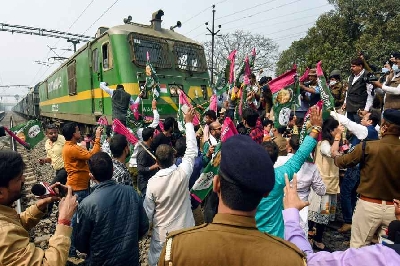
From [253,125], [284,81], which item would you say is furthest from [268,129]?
[284,81]

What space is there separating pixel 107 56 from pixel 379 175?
271 inches

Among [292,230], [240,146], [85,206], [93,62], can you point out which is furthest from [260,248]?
[93,62]

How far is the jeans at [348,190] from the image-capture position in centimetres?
473

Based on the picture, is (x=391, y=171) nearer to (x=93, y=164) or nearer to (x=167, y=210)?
(x=167, y=210)

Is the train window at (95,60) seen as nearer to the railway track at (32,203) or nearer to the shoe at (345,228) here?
the railway track at (32,203)

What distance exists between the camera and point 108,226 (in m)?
2.48

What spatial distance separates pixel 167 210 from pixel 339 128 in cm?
222

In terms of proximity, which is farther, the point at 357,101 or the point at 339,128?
the point at 357,101

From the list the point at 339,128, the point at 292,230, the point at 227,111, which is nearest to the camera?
the point at 292,230

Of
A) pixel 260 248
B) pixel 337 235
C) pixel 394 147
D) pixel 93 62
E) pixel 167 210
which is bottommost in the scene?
pixel 337 235

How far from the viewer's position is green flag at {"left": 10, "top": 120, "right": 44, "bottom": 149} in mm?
5469

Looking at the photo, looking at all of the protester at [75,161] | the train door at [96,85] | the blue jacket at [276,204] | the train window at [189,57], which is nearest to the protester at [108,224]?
the blue jacket at [276,204]

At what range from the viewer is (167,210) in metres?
2.86

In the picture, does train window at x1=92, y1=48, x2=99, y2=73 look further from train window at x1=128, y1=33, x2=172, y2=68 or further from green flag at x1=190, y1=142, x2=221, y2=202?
green flag at x1=190, y1=142, x2=221, y2=202
